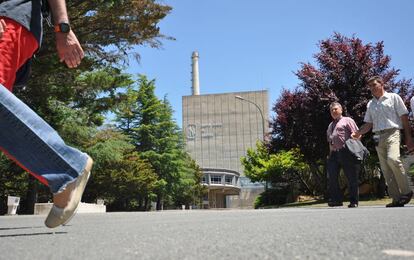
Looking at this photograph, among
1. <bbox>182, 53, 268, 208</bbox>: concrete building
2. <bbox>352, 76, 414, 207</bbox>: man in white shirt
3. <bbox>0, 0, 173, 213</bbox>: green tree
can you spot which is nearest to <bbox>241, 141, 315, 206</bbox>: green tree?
<bbox>0, 0, 173, 213</bbox>: green tree

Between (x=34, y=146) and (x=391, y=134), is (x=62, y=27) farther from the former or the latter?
(x=391, y=134)

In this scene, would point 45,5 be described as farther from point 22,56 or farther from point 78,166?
point 78,166

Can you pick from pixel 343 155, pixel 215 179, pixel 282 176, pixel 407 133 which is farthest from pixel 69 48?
pixel 215 179

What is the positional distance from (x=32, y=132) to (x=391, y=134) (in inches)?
249

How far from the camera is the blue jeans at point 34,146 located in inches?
97.3

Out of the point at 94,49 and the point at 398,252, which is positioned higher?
the point at 94,49

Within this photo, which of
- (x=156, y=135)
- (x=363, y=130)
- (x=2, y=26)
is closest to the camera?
(x=2, y=26)

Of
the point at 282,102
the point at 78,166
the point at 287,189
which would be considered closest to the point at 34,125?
the point at 78,166

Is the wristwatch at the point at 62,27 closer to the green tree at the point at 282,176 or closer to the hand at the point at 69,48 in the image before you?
the hand at the point at 69,48

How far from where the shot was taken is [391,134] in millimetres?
7566

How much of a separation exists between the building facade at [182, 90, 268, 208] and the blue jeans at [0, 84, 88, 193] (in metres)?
91.6

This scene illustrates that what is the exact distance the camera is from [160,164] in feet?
139

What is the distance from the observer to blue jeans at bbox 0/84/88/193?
2471 mm

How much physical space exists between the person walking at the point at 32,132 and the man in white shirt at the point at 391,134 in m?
5.95
